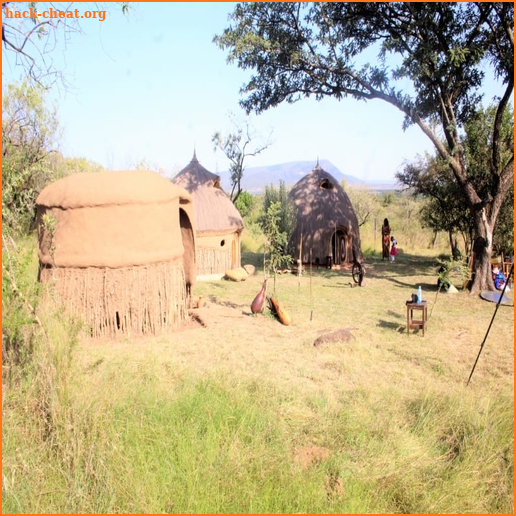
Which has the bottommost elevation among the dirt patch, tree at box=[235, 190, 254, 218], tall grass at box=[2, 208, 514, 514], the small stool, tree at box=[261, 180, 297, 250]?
the dirt patch

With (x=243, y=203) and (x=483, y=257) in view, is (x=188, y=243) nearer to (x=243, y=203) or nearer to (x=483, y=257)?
(x=483, y=257)

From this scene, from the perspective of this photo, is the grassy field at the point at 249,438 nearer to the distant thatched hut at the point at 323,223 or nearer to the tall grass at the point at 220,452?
the tall grass at the point at 220,452

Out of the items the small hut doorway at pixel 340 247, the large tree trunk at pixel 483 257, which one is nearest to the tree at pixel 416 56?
the large tree trunk at pixel 483 257

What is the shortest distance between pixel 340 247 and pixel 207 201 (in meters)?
6.43

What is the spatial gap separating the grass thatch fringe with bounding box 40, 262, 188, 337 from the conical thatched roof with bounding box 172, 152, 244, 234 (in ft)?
22.7

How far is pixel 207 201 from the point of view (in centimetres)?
1781

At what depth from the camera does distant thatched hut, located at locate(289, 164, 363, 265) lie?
20.1 meters

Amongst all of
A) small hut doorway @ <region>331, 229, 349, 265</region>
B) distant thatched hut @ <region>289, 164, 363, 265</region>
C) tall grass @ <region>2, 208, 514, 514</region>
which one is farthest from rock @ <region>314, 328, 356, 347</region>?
small hut doorway @ <region>331, 229, 349, 265</region>

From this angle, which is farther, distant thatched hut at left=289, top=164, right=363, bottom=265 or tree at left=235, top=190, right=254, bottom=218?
tree at left=235, top=190, right=254, bottom=218

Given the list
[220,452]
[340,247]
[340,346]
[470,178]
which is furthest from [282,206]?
[220,452]

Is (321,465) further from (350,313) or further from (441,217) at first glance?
(441,217)

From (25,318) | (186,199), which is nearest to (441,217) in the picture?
(186,199)

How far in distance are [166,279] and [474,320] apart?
712cm

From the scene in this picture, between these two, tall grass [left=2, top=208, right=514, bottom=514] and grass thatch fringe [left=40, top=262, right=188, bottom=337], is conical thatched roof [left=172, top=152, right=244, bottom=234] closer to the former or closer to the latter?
grass thatch fringe [left=40, top=262, right=188, bottom=337]
